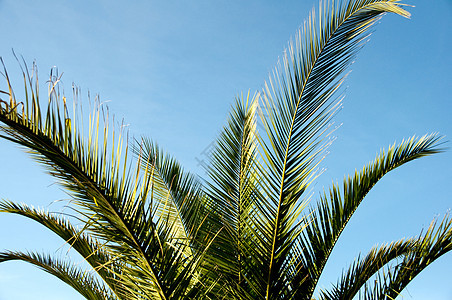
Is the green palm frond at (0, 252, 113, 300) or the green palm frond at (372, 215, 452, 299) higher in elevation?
the green palm frond at (372, 215, 452, 299)

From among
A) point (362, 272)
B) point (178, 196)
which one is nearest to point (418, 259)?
point (362, 272)

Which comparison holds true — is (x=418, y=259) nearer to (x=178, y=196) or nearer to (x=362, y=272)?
(x=362, y=272)

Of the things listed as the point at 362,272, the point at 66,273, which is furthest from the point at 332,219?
the point at 66,273

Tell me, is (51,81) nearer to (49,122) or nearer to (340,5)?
(49,122)

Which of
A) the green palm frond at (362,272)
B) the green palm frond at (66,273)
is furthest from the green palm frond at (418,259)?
the green palm frond at (66,273)

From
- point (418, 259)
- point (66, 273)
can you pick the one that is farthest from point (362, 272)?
point (66, 273)

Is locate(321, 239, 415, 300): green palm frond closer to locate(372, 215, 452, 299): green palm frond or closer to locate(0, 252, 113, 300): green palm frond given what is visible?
locate(372, 215, 452, 299): green palm frond

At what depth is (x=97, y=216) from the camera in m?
2.38

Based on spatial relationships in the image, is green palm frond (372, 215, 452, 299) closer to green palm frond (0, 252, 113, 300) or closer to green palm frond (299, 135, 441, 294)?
green palm frond (299, 135, 441, 294)

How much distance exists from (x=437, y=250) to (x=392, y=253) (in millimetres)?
703

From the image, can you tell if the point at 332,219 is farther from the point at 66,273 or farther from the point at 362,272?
the point at 66,273

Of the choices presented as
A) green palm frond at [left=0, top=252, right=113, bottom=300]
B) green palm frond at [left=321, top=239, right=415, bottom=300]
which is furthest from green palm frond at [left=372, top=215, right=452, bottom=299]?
green palm frond at [left=0, top=252, right=113, bottom=300]

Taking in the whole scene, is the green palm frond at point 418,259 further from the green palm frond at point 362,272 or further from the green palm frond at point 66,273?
the green palm frond at point 66,273

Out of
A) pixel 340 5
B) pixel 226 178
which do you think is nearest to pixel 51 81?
pixel 340 5
